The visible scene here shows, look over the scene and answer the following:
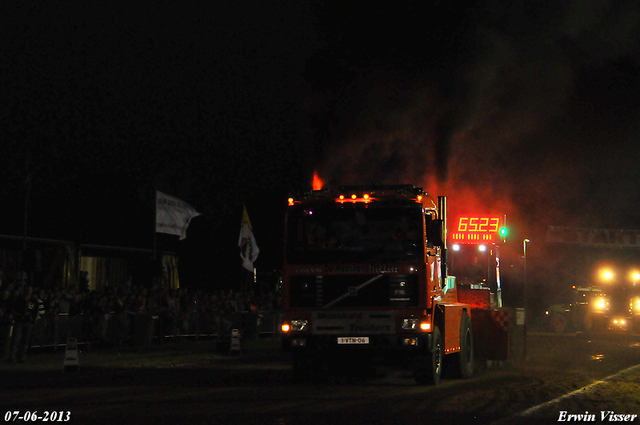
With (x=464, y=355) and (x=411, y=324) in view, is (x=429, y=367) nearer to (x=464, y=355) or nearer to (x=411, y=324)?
(x=411, y=324)

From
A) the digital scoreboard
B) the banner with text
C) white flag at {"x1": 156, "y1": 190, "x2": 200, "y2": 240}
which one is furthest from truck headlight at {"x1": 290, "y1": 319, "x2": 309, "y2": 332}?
the banner with text

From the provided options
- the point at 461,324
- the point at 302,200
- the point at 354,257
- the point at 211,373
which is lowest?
the point at 211,373

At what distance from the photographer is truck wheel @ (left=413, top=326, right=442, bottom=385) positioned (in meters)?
13.9

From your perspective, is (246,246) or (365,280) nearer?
(365,280)

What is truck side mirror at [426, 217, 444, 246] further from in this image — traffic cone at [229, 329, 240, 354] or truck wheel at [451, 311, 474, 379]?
traffic cone at [229, 329, 240, 354]

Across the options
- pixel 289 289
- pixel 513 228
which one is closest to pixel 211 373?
pixel 289 289

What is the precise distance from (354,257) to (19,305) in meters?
7.73

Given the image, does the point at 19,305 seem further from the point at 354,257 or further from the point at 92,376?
the point at 354,257

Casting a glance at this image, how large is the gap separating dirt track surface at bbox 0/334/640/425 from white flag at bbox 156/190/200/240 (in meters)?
7.41

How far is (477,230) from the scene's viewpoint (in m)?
20.1

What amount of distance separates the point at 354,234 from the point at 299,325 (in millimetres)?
1772

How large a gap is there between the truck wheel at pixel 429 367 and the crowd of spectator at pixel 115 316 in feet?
27.4

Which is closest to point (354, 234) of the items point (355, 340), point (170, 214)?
point (355, 340)

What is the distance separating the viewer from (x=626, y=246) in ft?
184
